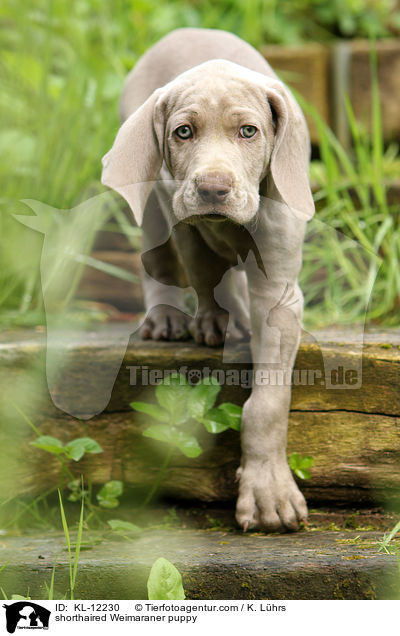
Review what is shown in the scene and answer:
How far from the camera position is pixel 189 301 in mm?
2703

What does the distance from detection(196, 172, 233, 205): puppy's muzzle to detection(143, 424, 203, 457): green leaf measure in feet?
2.23

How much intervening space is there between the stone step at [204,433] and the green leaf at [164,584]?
1.97 feet

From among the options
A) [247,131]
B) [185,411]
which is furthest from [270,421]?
[247,131]

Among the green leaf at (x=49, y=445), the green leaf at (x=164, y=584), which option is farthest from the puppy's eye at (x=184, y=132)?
the green leaf at (x=164, y=584)

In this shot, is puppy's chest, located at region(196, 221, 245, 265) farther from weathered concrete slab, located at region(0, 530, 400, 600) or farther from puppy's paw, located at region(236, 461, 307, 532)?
weathered concrete slab, located at region(0, 530, 400, 600)

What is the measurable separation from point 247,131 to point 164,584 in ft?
3.55

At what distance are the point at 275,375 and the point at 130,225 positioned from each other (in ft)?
7.11

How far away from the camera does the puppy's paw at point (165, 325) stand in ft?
7.74

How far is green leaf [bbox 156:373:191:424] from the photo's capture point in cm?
200

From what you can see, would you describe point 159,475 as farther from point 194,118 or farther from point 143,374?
point 194,118

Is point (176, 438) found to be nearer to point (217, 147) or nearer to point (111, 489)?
point (111, 489)

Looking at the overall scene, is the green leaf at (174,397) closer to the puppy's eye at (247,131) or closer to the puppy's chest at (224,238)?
the puppy's chest at (224,238)
